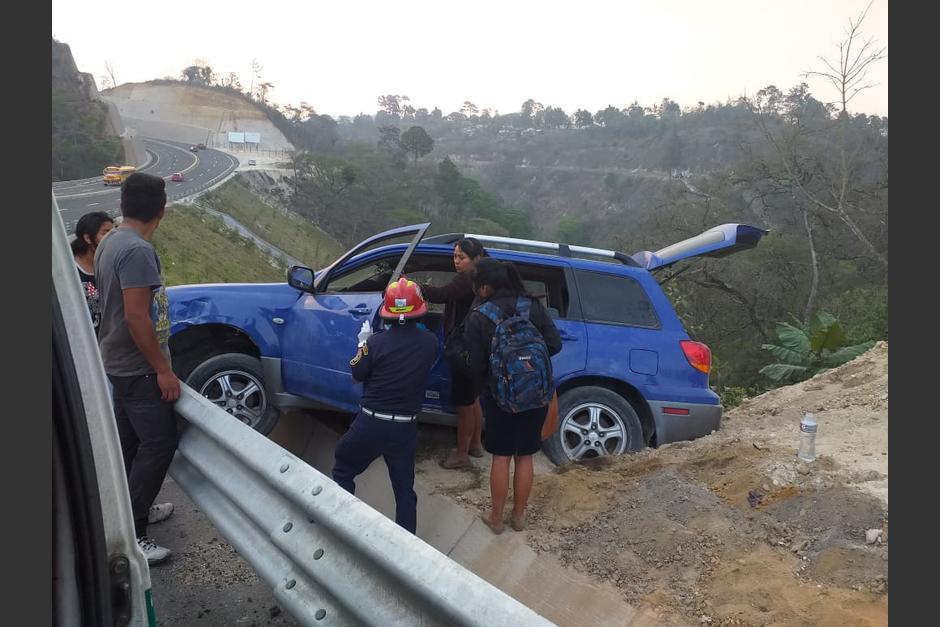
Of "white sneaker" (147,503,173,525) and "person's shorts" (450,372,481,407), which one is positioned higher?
"person's shorts" (450,372,481,407)

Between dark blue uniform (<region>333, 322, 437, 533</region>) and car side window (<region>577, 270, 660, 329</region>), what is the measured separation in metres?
1.91

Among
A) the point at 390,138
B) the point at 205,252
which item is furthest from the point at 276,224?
the point at 390,138

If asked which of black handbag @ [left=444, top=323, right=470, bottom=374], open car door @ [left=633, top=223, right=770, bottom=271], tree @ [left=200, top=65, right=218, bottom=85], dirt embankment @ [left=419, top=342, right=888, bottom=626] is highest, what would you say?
tree @ [left=200, top=65, right=218, bottom=85]

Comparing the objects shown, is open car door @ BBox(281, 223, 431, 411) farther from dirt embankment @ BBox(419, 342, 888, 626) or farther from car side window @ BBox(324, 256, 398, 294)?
dirt embankment @ BBox(419, 342, 888, 626)

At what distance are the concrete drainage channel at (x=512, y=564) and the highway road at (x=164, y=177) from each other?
63.5 ft

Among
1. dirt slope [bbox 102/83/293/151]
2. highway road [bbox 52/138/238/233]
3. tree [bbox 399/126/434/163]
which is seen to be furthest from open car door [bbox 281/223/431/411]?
dirt slope [bbox 102/83/293/151]

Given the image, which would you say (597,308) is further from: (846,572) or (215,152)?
(215,152)

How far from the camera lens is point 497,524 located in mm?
4293

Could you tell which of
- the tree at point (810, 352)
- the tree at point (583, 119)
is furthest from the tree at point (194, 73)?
the tree at point (810, 352)

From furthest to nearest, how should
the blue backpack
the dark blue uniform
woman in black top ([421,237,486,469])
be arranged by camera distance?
woman in black top ([421,237,486,469]) < the blue backpack < the dark blue uniform

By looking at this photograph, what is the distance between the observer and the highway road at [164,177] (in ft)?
106

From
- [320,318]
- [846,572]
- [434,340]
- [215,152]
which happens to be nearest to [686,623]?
[846,572]

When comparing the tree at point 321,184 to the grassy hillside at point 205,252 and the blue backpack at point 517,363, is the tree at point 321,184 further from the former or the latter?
the blue backpack at point 517,363

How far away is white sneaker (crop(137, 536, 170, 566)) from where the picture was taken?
3.28 metres
